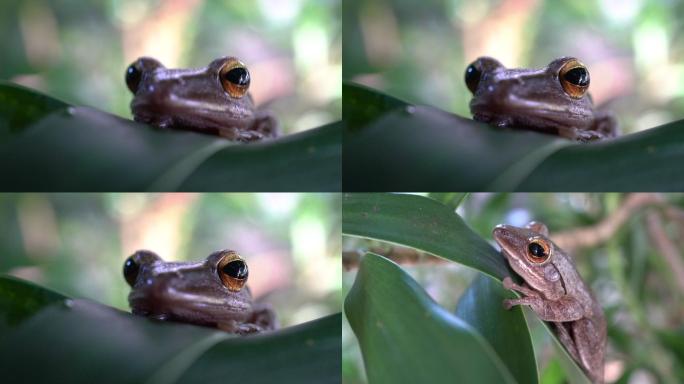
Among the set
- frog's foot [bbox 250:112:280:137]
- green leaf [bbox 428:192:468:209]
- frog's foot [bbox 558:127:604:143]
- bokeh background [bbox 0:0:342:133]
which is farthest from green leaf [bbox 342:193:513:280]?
bokeh background [bbox 0:0:342:133]

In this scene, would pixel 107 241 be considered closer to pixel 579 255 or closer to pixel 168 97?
pixel 168 97

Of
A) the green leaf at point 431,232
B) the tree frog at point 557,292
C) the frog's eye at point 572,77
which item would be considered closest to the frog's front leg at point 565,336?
the tree frog at point 557,292

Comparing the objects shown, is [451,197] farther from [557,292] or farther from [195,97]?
[195,97]

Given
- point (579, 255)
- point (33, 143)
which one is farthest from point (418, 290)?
point (579, 255)

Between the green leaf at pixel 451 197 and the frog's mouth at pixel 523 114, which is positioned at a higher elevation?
the frog's mouth at pixel 523 114

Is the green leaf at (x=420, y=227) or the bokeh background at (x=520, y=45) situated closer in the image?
the green leaf at (x=420, y=227)

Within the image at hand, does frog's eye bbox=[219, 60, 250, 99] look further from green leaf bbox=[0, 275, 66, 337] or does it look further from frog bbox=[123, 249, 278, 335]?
green leaf bbox=[0, 275, 66, 337]

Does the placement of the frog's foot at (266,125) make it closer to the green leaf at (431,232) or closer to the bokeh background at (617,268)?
the bokeh background at (617,268)

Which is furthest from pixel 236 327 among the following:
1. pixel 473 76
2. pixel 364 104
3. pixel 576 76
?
pixel 576 76
